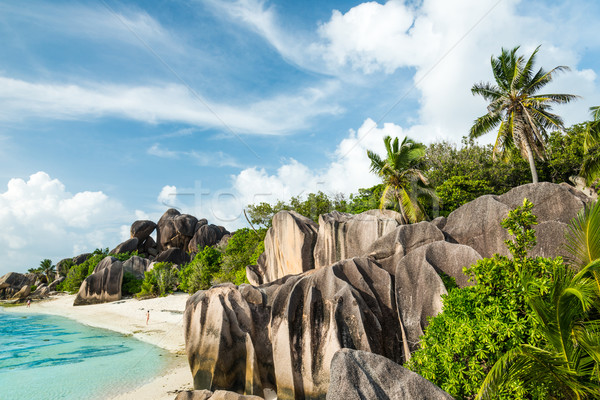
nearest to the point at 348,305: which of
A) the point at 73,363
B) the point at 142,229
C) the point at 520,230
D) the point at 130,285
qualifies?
the point at 520,230

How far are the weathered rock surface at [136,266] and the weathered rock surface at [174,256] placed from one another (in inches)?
146

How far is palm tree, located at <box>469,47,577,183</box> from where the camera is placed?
682 inches

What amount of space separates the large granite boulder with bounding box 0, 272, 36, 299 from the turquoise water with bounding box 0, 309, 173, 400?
22.2m

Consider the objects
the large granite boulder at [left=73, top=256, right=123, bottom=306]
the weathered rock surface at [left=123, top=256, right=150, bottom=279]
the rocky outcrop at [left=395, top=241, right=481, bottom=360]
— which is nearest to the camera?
the rocky outcrop at [left=395, top=241, right=481, bottom=360]

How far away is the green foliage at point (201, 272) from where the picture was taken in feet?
85.4

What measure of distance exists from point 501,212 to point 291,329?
20.4 feet

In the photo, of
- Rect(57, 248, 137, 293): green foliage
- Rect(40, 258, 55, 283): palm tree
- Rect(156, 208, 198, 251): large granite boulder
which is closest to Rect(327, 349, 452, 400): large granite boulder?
Rect(57, 248, 137, 293): green foliage

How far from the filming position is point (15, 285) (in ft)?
147

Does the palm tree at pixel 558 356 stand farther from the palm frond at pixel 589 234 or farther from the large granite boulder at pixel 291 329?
the large granite boulder at pixel 291 329

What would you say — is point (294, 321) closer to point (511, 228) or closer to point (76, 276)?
point (511, 228)

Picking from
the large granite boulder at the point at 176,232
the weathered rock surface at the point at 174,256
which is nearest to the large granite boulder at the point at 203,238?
the weathered rock surface at the point at 174,256

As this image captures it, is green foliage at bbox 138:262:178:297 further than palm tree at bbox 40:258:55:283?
No

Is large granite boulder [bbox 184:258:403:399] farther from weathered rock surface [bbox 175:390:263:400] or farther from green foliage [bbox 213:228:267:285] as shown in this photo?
green foliage [bbox 213:228:267:285]

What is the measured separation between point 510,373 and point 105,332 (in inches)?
942
